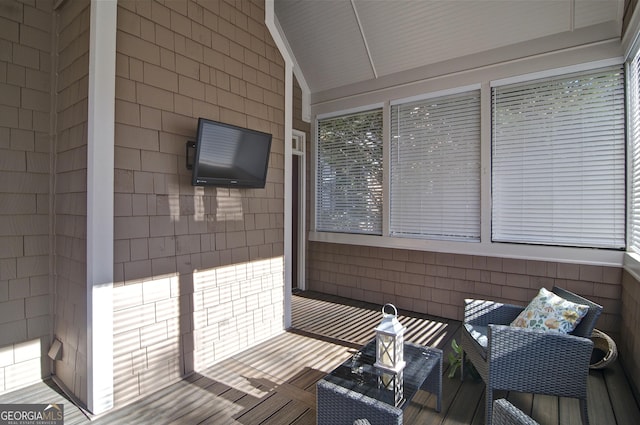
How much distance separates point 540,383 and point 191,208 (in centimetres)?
282

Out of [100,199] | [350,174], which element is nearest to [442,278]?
[350,174]

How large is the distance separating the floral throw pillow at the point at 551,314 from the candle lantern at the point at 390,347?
1074mm

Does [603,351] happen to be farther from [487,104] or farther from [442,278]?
[487,104]

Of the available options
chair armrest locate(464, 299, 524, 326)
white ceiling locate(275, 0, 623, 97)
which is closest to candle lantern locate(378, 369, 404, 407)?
chair armrest locate(464, 299, 524, 326)

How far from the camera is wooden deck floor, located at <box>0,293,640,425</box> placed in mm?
2221

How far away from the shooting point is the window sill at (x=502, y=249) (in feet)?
10.4

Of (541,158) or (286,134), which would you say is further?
(286,134)

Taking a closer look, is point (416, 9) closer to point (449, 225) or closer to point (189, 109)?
point (449, 225)

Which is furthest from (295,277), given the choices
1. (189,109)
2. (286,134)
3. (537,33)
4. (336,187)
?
(537,33)

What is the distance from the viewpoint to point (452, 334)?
144 inches

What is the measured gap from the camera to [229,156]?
9.70ft

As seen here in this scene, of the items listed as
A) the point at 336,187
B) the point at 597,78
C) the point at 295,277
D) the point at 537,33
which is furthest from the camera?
the point at 295,277

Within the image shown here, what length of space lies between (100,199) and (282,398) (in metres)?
1.92

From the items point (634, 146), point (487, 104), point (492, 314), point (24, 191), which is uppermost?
point (487, 104)
